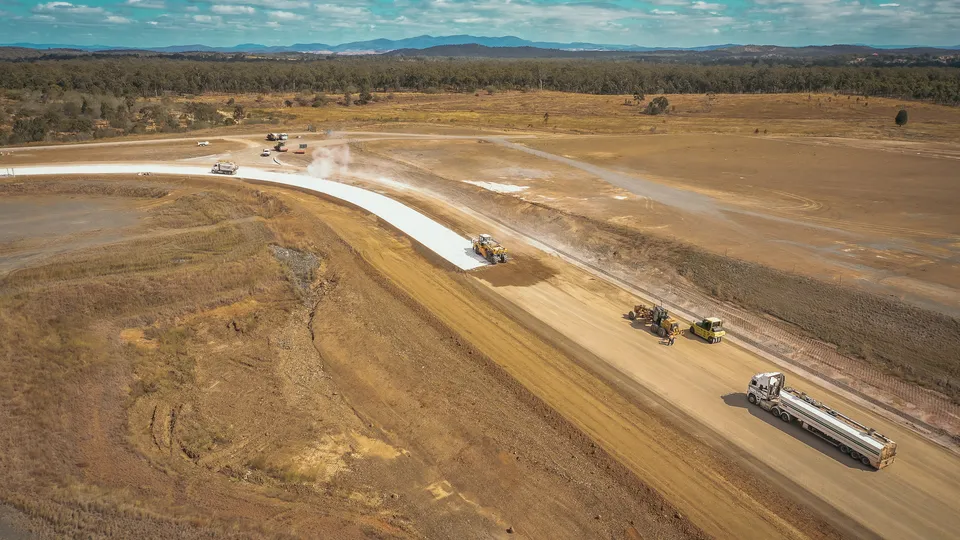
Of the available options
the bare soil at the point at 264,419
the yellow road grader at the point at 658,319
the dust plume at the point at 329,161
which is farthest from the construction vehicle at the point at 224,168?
the yellow road grader at the point at 658,319

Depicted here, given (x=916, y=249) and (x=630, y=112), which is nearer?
(x=916, y=249)

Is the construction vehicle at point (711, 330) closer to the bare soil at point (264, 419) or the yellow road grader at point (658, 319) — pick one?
the yellow road grader at point (658, 319)

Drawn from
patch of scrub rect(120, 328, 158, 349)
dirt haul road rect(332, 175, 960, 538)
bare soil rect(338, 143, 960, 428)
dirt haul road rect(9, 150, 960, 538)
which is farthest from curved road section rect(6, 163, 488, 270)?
patch of scrub rect(120, 328, 158, 349)

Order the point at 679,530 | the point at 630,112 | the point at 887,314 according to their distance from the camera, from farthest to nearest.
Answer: the point at 630,112 → the point at 887,314 → the point at 679,530

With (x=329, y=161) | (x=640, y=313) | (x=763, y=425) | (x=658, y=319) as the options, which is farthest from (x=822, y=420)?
(x=329, y=161)

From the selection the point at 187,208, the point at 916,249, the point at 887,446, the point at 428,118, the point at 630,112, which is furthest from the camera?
the point at 630,112

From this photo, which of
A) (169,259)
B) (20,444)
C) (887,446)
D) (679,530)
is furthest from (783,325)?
(169,259)

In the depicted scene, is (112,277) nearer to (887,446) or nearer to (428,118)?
(887,446)
